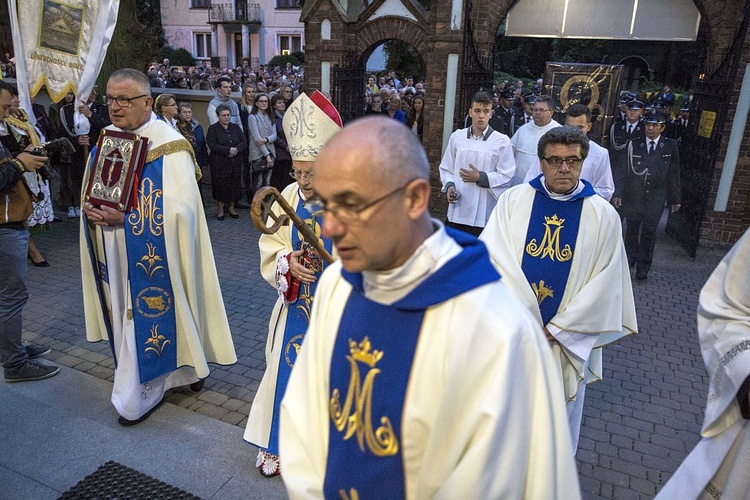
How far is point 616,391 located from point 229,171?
21.8 ft

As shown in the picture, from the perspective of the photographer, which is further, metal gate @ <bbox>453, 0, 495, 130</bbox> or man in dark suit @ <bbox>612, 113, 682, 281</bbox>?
metal gate @ <bbox>453, 0, 495, 130</bbox>

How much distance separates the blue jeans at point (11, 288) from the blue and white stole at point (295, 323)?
6.98 ft

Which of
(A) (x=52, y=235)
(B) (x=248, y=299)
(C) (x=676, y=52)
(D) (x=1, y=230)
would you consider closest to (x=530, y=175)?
(B) (x=248, y=299)

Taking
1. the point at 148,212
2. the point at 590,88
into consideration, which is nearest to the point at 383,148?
the point at 148,212

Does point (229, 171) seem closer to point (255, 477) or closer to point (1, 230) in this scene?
point (1, 230)

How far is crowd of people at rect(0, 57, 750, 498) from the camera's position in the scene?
1.59 m

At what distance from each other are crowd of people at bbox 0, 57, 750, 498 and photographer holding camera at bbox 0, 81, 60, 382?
0.01 metres

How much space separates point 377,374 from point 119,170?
9.36 ft

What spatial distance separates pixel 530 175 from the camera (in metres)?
5.91

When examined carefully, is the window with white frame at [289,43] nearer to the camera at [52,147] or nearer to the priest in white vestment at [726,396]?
the camera at [52,147]

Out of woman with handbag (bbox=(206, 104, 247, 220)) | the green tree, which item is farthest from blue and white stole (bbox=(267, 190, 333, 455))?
the green tree

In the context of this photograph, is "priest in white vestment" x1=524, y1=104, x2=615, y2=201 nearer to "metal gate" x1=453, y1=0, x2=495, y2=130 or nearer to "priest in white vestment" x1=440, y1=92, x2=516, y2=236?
"priest in white vestment" x1=440, y1=92, x2=516, y2=236

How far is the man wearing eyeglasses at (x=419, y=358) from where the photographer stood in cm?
155

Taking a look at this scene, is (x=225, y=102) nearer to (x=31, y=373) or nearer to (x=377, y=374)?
(x=31, y=373)
